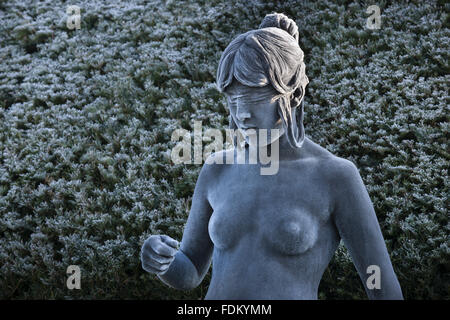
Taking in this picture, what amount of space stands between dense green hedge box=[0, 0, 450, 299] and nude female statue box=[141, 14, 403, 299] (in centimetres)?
212

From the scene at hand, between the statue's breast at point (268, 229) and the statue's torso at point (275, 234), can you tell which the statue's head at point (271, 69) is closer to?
the statue's torso at point (275, 234)

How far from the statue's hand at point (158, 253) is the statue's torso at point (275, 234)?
0.20 m

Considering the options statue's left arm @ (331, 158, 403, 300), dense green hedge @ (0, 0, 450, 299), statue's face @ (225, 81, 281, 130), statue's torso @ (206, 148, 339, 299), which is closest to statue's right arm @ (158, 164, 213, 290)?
statue's torso @ (206, 148, 339, 299)

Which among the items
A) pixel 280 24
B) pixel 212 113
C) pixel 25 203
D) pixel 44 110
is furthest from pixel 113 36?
pixel 280 24

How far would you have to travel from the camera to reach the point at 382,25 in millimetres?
6113

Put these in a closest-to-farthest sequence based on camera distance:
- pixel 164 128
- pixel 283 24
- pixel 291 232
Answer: pixel 291 232 < pixel 283 24 < pixel 164 128

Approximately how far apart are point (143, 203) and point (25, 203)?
1218mm

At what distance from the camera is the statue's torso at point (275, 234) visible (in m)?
2.10

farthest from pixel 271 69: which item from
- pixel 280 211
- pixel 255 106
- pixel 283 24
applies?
pixel 280 211

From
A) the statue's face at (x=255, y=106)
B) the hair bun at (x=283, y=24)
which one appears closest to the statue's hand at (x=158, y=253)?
the statue's face at (x=255, y=106)

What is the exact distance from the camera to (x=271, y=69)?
212 cm

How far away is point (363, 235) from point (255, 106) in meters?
0.65

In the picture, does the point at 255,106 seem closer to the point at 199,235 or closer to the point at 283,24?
the point at 283,24

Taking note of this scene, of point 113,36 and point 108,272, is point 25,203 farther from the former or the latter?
point 113,36
